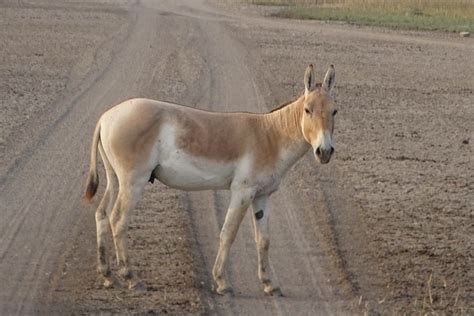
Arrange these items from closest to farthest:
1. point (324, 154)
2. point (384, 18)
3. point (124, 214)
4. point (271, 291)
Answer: point (324, 154)
point (124, 214)
point (271, 291)
point (384, 18)

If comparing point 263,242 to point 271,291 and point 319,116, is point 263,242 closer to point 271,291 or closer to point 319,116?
point 271,291

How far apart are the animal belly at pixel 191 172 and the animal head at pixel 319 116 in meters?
0.74

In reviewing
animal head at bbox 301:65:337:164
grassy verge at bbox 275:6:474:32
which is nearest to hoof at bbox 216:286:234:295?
animal head at bbox 301:65:337:164

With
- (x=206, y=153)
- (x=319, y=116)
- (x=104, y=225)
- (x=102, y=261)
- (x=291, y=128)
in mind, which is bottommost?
(x=102, y=261)

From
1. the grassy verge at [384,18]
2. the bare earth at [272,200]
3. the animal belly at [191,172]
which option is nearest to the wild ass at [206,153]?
the animal belly at [191,172]

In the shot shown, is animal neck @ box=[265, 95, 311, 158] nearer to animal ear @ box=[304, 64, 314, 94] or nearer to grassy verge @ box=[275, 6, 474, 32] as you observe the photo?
animal ear @ box=[304, 64, 314, 94]

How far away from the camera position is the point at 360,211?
1320 cm

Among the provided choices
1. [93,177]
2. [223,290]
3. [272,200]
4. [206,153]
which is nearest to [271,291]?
[223,290]

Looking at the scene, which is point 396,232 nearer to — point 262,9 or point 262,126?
point 262,126

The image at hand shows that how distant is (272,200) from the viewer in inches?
539

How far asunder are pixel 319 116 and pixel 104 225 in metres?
2.00

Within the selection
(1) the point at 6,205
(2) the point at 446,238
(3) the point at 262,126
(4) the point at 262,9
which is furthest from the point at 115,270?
(4) the point at 262,9

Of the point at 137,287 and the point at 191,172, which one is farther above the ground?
the point at 191,172

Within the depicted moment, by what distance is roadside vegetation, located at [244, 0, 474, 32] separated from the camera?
44.5m
